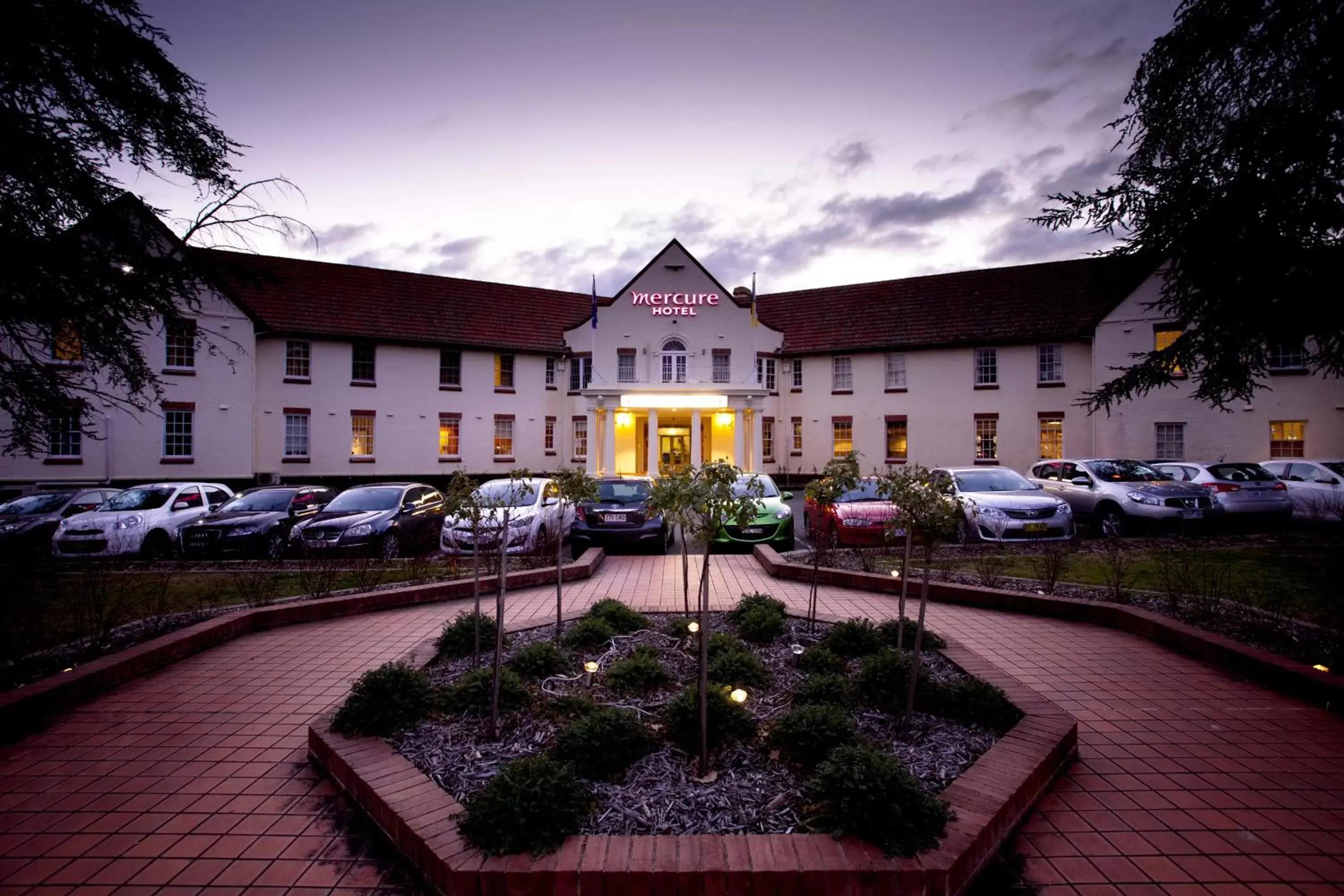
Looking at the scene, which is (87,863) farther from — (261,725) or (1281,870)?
(1281,870)

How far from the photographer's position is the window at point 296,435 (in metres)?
27.5

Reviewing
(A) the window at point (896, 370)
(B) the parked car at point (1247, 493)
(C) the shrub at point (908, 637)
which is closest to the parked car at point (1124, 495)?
(B) the parked car at point (1247, 493)

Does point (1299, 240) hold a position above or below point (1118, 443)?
above

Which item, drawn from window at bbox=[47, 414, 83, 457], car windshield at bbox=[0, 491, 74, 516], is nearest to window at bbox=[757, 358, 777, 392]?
car windshield at bbox=[0, 491, 74, 516]

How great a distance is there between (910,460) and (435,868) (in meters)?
29.9

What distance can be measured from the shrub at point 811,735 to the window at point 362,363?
95.3ft

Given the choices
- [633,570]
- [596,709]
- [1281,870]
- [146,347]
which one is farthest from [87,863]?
[146,347]

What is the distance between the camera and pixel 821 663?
16.9ft

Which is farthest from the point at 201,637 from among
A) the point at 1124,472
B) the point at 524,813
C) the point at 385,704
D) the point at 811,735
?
the point at 1124,472

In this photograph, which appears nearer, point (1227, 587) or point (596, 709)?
point (596, 709)

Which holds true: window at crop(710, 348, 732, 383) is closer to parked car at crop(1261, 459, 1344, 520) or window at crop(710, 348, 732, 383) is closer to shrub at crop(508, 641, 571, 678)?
parked car at crop(1261, 459, 1344, 520)

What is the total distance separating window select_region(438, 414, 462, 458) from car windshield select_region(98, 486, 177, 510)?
1515 centimetres

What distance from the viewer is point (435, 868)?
279cm

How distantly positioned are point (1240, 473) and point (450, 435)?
2848 cm
